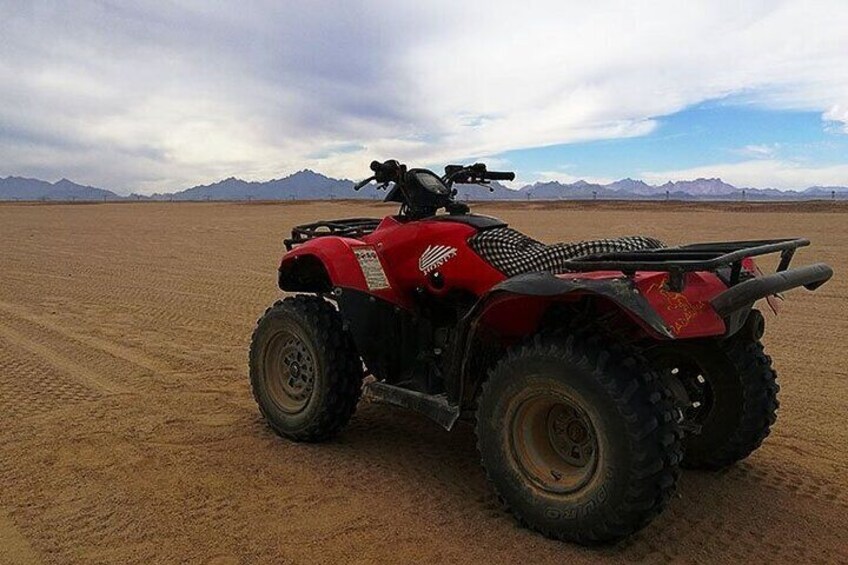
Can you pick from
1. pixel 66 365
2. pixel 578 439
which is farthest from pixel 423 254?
pixel 66 365

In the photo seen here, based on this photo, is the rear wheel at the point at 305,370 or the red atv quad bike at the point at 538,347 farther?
the rear wheel at the point at 305,370

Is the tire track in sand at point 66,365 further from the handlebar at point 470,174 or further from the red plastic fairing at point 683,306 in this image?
the red plastic fairing at point 683,306

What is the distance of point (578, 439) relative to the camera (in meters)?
3.34

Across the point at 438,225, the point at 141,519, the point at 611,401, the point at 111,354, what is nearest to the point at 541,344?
the point at 611,401

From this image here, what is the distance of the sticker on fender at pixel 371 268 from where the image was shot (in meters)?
4.20

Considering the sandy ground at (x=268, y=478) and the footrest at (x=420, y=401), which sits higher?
the footrest at (x=420, y=401)

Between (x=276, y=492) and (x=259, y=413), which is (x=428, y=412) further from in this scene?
(x=259, y=413)

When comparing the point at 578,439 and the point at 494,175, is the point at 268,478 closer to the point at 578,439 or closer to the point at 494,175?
the point at 578,439

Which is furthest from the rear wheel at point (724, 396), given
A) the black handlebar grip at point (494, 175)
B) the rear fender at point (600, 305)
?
the black handlebar grip at point (494, 175)

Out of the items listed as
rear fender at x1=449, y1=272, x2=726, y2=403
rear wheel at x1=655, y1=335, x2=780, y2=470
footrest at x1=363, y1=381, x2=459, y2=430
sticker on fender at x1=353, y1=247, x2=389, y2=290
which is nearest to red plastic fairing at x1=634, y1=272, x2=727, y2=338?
rear fender at x1=449, y1=272, x2=726, y2=403

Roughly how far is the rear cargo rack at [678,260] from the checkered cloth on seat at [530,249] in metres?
0.26

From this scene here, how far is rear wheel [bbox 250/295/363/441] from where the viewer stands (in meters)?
4.32

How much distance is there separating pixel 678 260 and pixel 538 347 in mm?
688

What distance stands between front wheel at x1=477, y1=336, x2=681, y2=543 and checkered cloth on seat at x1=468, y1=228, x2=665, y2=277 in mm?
532
